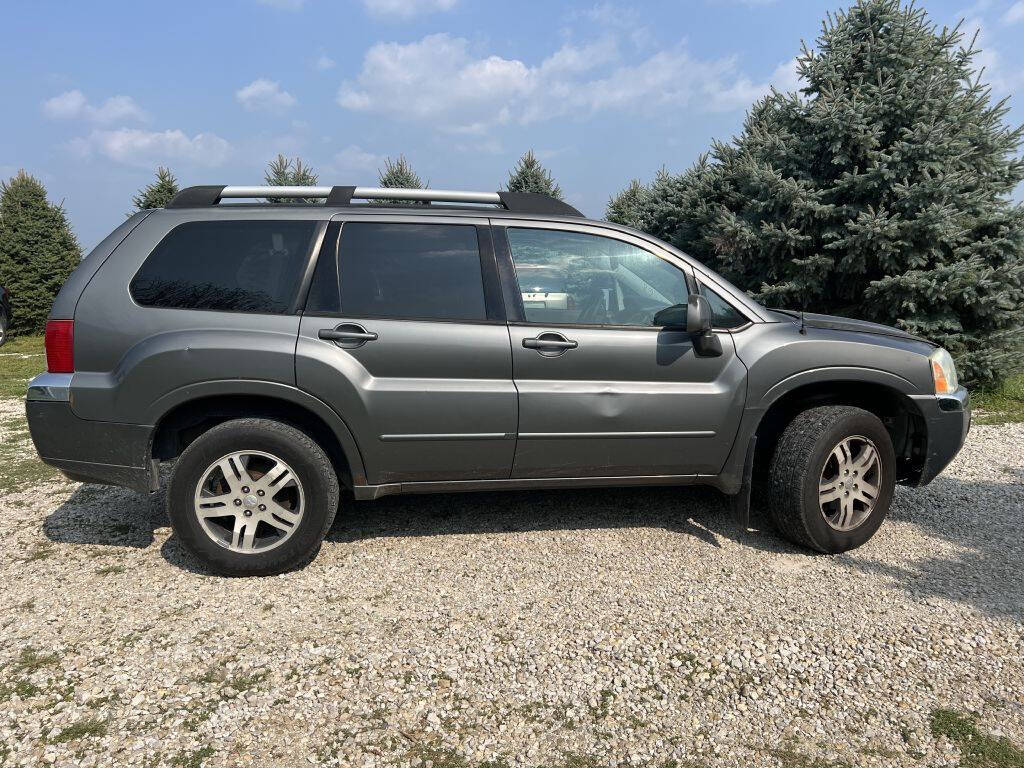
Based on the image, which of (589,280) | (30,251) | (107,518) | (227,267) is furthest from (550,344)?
(30,251)

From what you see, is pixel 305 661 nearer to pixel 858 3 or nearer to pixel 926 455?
pixel 926 455

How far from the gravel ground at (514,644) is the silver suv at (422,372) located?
1.31ft

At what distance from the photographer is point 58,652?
2.76 meters

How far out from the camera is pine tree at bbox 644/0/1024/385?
22.8 feet

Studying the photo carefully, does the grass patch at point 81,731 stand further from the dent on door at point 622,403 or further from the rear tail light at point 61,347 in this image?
the dent on door at point 622,403

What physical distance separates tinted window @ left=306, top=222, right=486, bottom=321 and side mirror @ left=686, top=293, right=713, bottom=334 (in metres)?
1.04

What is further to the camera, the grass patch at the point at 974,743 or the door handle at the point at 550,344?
the door handle at the point at 550,344

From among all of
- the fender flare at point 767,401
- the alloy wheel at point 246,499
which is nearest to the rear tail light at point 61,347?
the alloy wheel at point 246,499

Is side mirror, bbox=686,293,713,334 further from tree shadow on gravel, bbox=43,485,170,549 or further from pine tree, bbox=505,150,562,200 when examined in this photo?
pine tree, bbox=505,150,562,200

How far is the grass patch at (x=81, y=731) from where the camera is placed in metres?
2.24

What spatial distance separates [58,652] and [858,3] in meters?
9.21

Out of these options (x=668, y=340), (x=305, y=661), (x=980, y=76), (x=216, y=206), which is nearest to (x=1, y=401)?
(x=216, y=206)

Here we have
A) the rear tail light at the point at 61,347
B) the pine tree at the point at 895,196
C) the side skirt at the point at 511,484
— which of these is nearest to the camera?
the rear tail light at the point at 61,347

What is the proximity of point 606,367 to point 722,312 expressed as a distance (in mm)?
738
